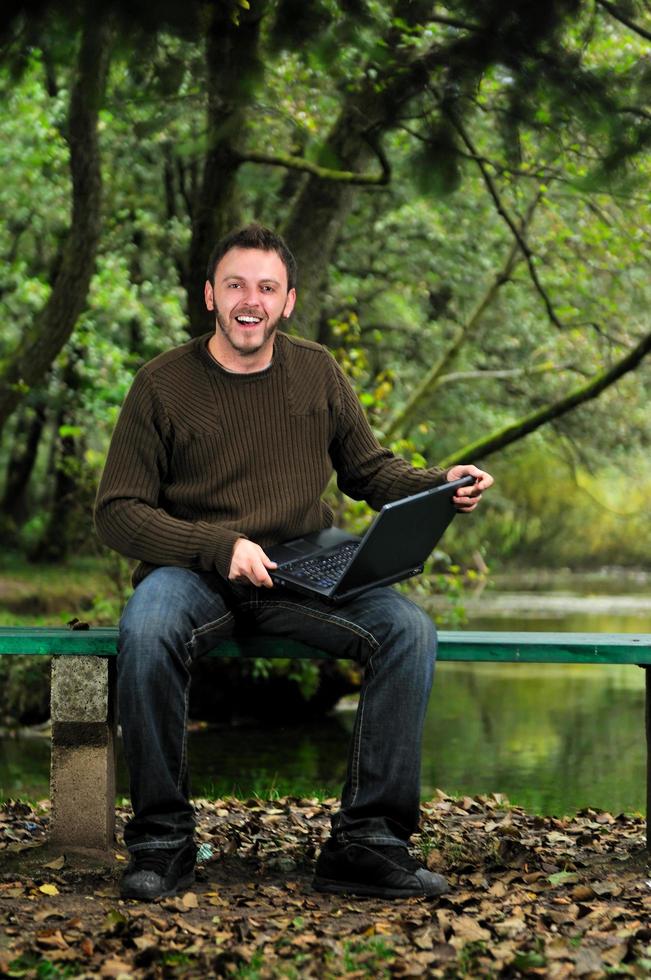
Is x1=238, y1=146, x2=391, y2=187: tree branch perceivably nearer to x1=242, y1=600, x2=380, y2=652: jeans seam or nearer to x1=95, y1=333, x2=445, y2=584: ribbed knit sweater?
x1=95, y1=333, x2=445, y2=584: ribbed knit sweater

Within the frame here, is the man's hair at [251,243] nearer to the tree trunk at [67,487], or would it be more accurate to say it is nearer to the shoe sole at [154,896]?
the shoe sole at [154,896]

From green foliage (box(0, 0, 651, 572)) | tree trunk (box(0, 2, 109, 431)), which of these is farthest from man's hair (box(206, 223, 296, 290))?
tree trunk (box(0, 2, 109, 431))

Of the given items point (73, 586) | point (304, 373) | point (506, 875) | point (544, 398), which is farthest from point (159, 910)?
point (544, 398)

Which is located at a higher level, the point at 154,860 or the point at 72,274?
the point at 72,274

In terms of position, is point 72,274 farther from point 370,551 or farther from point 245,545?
point 370,551

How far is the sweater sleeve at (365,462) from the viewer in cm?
466

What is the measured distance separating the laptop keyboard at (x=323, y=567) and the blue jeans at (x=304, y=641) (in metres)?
0.09

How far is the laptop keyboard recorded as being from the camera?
13.8 feet

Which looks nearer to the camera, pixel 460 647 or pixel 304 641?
pixel 304 641

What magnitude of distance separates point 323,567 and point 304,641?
23 centimetres

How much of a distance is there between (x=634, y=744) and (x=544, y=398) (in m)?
8.38

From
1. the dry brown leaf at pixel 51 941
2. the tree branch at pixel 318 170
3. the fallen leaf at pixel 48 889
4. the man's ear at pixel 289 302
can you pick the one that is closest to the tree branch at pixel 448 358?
the tree branch at pixel 318 170

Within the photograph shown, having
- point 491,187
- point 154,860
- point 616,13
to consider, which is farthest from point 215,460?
point 491,187

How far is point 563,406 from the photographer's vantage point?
10.1m
